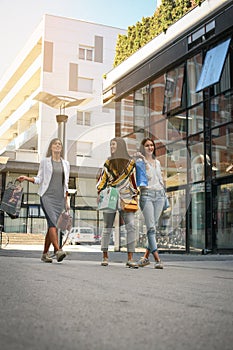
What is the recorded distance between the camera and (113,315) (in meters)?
3.17

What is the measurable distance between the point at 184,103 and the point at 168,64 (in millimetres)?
1478

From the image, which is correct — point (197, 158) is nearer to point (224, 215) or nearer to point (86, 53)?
point (224, 215)

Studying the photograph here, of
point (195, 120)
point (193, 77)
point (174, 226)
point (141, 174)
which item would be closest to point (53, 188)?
point (141, 174)

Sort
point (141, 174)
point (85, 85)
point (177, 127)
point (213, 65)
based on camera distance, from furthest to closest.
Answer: point (85, 85), point (177, 127), point (213, 65), point (141, 174)

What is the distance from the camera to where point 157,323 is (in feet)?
9.57

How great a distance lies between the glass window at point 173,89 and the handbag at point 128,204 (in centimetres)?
948

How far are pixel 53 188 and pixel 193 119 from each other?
8.44 m

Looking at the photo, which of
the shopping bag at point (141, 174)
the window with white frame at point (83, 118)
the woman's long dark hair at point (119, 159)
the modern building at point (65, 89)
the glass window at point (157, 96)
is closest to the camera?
the shopping bag at point (141, 174)

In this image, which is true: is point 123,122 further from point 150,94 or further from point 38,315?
point 38,315

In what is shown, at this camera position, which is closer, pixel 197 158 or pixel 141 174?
pixel 141 174

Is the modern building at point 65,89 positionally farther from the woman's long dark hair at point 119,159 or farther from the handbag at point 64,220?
the woman's long dark hair at point 119,159

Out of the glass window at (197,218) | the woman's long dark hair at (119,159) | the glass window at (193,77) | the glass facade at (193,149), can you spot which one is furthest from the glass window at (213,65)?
the woman's long dark hair at (119,159)

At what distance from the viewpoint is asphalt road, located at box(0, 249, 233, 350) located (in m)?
2.39

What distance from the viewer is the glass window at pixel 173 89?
16.8 m
